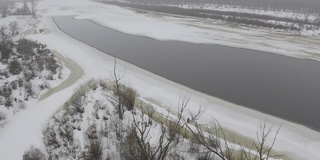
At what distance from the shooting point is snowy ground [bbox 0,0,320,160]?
50.6 ft

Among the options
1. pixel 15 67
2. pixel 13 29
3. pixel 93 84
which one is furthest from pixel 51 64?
Result: pixel 13 29

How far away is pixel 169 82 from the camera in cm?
2369

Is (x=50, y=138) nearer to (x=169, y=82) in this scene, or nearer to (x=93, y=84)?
(x=93, y=84)

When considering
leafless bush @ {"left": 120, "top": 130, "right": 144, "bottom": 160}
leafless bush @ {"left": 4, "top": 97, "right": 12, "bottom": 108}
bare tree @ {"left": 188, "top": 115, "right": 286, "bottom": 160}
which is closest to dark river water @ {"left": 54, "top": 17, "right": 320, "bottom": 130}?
bare tree @ {"left": 188, "top": 115, "right": 286, "bottom": 160}

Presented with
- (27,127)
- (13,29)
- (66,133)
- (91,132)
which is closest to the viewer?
(91,132)

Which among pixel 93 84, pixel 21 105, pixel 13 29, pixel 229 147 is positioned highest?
pixel 13 29

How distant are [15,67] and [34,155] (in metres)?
15.4

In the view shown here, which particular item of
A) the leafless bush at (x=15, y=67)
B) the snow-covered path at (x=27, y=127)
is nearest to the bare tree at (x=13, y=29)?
the leafless bush at (x=15, y=67)

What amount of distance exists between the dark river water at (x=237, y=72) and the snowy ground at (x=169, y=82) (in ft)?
4.73

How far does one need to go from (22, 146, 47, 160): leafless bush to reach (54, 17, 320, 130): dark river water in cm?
1253

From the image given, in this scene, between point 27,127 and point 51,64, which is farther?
point 51,64

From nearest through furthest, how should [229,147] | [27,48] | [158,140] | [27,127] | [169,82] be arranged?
[158,140], [229,147], [27,127], [169,82], [27,48]

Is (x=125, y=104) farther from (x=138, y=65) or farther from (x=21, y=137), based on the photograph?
(x=138, y=65)

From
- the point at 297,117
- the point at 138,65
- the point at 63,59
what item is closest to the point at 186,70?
the point at 138,65
